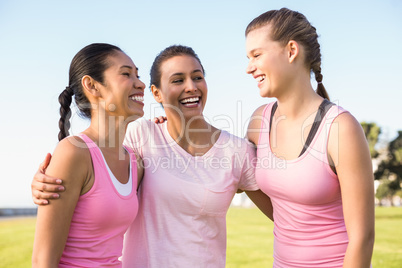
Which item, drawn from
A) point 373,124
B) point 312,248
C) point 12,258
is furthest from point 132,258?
point 373,124

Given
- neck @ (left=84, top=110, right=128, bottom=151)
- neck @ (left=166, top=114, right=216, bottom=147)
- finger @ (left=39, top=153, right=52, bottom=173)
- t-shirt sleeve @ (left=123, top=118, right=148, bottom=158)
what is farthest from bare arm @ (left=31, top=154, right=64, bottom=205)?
neck @ (left=166, top=114, right=216, bottom=147)

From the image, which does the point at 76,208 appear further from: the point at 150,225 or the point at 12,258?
the point at 12,258

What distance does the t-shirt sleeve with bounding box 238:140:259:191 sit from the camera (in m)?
3.64

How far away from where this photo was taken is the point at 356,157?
8.70 feet

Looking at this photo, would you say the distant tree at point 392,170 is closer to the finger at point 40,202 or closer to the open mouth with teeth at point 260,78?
the open mouth with teeth at point 260,78

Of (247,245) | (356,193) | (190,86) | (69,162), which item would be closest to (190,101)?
(190,86)

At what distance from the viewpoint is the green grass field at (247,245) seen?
10.1 m

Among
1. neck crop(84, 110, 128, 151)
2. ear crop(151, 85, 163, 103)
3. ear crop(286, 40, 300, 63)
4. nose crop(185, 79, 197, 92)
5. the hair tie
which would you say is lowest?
neck crop(84, 110, 128, 151)

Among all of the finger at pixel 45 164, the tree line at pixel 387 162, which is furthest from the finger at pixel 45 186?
the tree line at pixel 387 162

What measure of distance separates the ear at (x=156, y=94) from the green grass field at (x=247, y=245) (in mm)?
7015

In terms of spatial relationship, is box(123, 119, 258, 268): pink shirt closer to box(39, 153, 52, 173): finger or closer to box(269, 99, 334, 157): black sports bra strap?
box(269, 99, 334, 157): black sports bra strap

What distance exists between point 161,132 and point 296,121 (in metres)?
1.36

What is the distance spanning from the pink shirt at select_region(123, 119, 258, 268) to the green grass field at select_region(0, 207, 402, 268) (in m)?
6.91

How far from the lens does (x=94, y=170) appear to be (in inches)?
108
